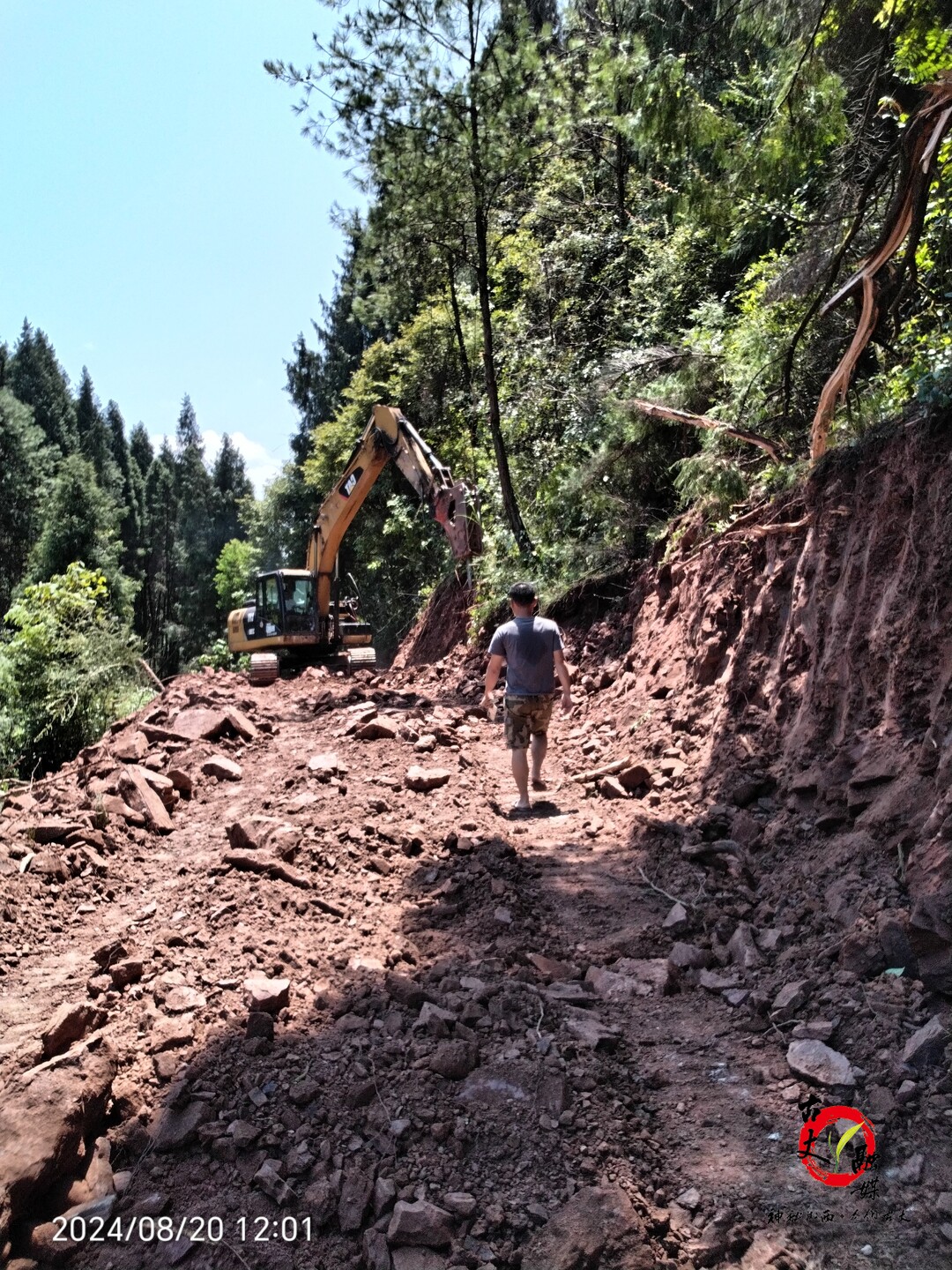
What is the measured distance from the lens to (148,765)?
8328 millimetres

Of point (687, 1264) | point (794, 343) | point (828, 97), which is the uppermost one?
point (828, 97)

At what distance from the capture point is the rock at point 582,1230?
2455 millimetres

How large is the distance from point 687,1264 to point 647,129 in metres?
6.90

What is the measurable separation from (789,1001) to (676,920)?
0.95 meters

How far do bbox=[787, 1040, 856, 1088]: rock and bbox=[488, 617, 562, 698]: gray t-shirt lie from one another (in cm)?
367

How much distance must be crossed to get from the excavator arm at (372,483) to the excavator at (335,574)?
16mm

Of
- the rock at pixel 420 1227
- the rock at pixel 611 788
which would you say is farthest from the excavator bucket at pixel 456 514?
the rock at pixel 420 1227

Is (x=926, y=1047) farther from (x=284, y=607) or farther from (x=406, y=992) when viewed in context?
(x=284, y=607)

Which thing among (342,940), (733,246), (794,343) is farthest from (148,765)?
(733,246)

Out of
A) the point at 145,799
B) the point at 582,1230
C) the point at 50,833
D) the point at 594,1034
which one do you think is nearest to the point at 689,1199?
the point at 582,1230

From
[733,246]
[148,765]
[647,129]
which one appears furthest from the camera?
[733,246]

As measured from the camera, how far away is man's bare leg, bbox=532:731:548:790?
7.06 m

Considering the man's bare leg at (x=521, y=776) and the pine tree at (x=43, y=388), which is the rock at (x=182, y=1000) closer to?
the man's bare leg at (x=521, y=776)

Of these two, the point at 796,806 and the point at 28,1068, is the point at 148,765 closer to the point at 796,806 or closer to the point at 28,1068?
the point at 28,1068
